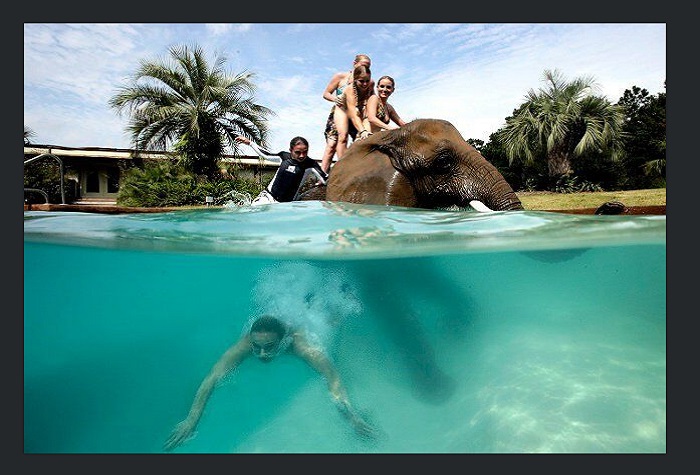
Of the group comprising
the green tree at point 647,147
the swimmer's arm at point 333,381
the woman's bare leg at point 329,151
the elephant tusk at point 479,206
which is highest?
the green tree at point 647,147

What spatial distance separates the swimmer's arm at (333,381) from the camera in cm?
570

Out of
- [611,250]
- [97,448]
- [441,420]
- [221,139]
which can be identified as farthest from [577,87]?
[97,448]

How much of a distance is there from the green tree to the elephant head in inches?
903

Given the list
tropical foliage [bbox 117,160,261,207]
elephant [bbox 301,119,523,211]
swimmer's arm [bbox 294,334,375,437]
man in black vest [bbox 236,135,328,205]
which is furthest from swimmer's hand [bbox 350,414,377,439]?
tropical foliage [bbox 117,160,261,207]

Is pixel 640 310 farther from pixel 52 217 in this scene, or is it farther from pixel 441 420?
pixel 52 217

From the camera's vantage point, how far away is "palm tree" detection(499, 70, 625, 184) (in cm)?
2541

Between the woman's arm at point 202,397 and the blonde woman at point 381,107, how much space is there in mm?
4271

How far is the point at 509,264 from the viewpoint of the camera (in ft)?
27.1

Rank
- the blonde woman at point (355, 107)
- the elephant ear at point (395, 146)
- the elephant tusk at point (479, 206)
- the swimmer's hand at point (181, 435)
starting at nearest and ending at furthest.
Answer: the swimmer's hand at point (181, 435) → the elephant tusk at point (479, 206) → the elephant ear at point (395, 146) → the blonde woman at point (355, 107)

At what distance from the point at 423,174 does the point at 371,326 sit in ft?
11.2

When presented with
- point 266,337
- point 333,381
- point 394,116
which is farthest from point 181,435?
point 394,116

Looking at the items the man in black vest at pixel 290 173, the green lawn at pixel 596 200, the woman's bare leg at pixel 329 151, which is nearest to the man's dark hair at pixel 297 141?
the man in black vest at pixel 290 173

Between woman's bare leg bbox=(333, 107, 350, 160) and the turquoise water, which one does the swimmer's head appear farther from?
woman's bare leg bbox=(333, 107, 350, 160)

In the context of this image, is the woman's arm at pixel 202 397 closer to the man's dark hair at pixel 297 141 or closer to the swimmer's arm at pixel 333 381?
the swimmer's arm at pixel 333 381
